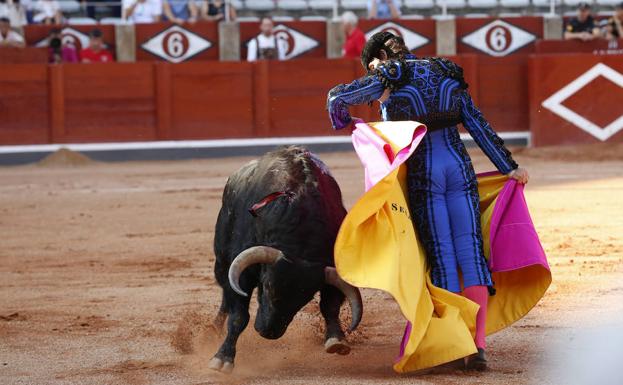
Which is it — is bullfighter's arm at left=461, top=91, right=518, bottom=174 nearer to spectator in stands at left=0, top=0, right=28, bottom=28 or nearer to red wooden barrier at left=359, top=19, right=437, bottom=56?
red wooden barrier at left=359, top=19, right=437, bottom=56

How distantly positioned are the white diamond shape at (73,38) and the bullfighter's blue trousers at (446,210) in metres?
8.48

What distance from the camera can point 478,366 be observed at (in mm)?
3576

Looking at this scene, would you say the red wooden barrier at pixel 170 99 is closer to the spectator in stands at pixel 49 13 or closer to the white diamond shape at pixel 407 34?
the white diamond shape at pixel 407 34

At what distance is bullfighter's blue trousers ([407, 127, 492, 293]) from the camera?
3.60 metres

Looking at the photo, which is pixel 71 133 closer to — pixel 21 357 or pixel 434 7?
pixel 434 7

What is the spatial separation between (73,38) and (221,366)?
843 cm

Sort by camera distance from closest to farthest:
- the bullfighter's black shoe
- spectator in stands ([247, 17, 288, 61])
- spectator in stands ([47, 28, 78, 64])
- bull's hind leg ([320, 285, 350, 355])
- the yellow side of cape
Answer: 1. the yellow side of cape
2. the bullfighter's black shoe
3. bull's hind leg ([320, 285, 350, 355])
4. spectator in stands ([47, 28, 78, 64])
5. spectator in stands ([247, 17, 288, 61])

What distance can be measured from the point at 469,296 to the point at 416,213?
300 millimetres

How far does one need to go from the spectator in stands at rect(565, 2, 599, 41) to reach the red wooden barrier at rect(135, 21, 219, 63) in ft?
11.5

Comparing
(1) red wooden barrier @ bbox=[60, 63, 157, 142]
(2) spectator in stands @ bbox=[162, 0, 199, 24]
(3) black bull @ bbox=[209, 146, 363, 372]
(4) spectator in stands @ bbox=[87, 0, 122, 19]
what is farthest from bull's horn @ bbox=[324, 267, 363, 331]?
(4) spectator in stands @ bbox=[87, 0, 122, 19]

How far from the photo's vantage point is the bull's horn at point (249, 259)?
11.7 feet

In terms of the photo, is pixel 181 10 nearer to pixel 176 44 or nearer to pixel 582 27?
pixel 176 44

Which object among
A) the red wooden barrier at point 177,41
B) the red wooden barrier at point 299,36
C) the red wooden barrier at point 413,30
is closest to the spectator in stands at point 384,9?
the red wooden barrier at point 413,30

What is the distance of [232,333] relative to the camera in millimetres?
3760
